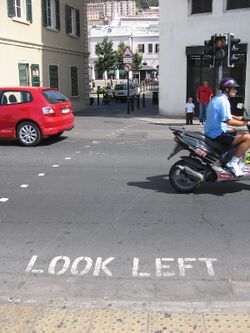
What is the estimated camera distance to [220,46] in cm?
1461

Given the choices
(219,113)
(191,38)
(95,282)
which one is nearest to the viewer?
(95,282)

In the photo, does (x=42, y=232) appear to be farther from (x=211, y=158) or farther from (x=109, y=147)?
(x=109, y=147)

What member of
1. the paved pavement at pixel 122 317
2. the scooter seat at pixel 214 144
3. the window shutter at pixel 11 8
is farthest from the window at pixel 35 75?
the paved pavement at pixel 122 317

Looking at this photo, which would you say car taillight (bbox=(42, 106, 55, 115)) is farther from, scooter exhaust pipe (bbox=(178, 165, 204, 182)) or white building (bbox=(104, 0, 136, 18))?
white building (bbox=(104, 0, 136, 18))

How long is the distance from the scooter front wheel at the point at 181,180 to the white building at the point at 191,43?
12710 millimetres

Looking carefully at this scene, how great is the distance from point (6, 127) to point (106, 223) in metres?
7.33

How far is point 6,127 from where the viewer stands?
12.2 metres

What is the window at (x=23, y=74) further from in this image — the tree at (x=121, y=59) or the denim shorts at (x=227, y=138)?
the tree at (x=121, y=59)

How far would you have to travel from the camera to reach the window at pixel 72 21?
25.7 meters

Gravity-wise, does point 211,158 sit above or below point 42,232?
above

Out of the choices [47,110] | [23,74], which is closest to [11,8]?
[23,74]

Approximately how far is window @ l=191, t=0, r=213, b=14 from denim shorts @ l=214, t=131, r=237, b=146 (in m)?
14.7

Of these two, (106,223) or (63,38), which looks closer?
(106,223)

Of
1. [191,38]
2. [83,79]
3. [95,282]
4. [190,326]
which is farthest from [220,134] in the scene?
[83,79]
